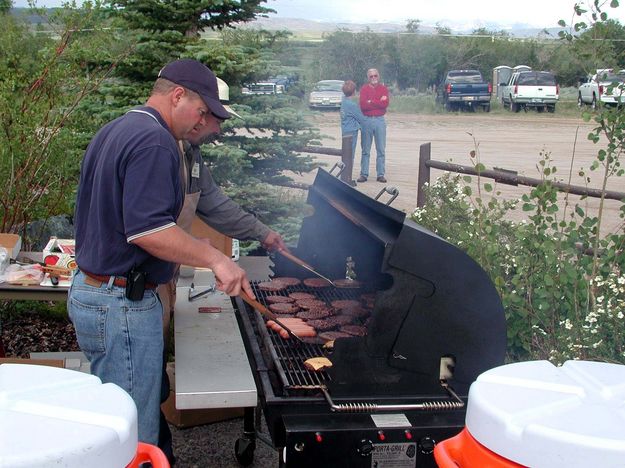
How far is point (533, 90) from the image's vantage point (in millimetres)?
31766

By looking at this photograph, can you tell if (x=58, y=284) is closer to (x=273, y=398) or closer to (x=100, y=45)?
(x=273, y=398)

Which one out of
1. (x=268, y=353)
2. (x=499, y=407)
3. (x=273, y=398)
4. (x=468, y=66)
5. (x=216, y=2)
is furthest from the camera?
(x=468, y=66)

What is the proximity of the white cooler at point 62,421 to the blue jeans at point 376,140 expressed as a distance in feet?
41.6

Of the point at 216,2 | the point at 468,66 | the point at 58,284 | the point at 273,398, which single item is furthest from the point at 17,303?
the point at 468,66

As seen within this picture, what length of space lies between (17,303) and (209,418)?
8.01 feet

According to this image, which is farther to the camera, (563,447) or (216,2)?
(216,2)

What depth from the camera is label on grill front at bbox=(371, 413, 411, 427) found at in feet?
8.55

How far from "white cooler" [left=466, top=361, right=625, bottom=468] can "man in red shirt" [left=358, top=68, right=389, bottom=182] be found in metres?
12.4

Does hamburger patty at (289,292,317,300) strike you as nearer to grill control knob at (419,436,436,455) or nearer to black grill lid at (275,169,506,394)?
black grill lid at (275,169,506,394)

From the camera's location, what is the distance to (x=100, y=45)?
6762 millimetres

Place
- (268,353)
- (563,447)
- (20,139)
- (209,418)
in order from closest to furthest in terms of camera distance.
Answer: (563,447) < (268,353) < (209,418) < (20,139)

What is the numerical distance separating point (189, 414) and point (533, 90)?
100.0 ft

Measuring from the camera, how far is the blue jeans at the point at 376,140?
13961 millimetres

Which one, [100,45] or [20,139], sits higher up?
[100,45]
